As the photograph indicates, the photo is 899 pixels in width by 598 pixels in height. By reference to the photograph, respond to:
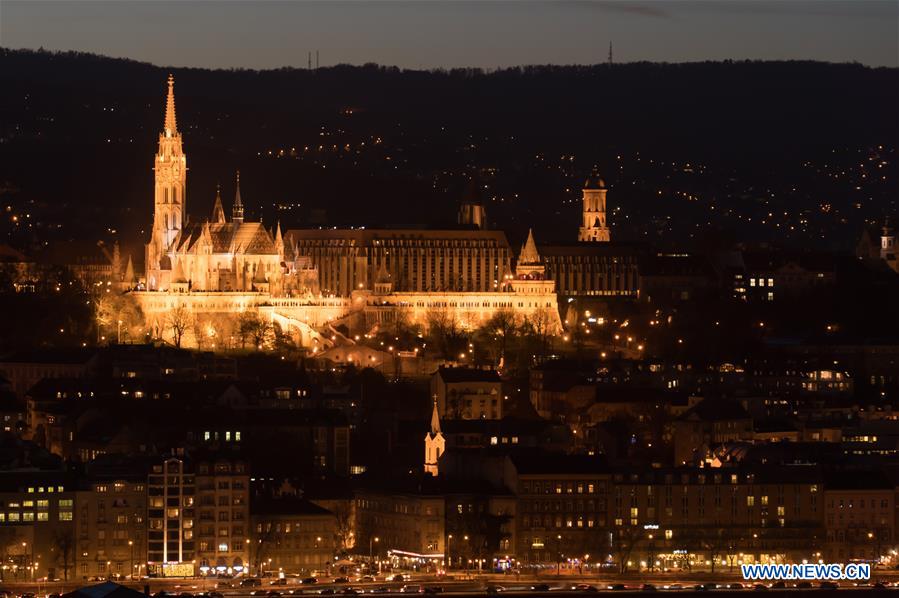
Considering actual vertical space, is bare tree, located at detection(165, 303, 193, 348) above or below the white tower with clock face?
below

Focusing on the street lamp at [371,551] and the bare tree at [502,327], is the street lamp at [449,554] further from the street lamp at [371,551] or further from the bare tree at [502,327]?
the bare tree at [502,327]

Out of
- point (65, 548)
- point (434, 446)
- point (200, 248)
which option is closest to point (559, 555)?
point (434, 446)

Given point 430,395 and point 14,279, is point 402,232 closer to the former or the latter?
point 14,279

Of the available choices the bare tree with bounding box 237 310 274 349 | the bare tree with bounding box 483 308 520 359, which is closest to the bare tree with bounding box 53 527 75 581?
the bare tree with bounding box 483 308 520 359

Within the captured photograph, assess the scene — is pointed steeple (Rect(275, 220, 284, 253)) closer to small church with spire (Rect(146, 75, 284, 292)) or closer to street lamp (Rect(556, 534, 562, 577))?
small church with spire (Rect(146, 75, 284, 292))

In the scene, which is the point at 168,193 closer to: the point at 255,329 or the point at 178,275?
the point at 178,275

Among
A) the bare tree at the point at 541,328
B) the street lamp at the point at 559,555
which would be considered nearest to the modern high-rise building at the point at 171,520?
the street lamp at the point at 559,555

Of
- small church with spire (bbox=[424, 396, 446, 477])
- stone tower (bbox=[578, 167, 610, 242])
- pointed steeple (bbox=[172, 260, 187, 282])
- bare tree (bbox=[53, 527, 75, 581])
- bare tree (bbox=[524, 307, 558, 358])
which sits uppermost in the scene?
stone tower (bbox=[578, 167, 610, 242])

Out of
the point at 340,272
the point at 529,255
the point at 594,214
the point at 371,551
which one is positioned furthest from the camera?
the point at 594,214
